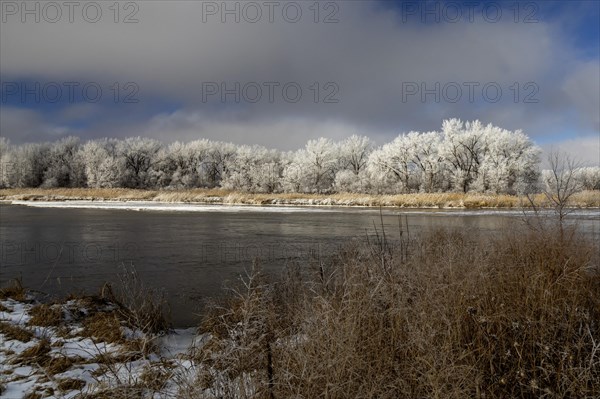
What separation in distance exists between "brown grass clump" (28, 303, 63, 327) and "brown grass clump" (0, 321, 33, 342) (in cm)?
28

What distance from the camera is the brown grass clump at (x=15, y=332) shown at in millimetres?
5504

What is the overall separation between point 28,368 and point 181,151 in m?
86.3

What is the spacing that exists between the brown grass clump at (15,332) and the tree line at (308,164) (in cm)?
5017

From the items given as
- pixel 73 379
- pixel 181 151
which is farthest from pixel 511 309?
pixel 181 151

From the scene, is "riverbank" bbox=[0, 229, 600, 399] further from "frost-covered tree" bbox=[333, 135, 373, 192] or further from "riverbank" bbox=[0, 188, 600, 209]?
"frost-covered tree" bbox=[333, 135, 373, 192]

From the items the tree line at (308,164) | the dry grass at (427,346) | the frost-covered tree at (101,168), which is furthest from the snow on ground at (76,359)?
the frost-covered tree at (101,168)

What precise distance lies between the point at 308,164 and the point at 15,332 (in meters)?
68.5

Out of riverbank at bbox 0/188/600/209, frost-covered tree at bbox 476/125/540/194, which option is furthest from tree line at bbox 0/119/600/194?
riverbank at bbox 0/188/600/209

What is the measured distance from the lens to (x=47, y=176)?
81812mm

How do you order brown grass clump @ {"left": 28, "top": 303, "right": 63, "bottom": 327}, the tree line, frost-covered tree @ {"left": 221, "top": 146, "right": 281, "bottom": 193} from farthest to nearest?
frost-covered tree @ {"left": 221, "top": 146, "right": 281, "bottom": 193}, the tree line, brown grass clump @ {"left": 28, "top": 303, "right": 63, "bottom": 327}

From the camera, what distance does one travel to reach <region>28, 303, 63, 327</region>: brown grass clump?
6059 millimetres

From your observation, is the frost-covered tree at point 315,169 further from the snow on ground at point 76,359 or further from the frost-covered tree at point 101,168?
the snow on ground at point 76,359

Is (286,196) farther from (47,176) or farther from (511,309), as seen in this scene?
(47,176)

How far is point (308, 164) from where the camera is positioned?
7344cm
